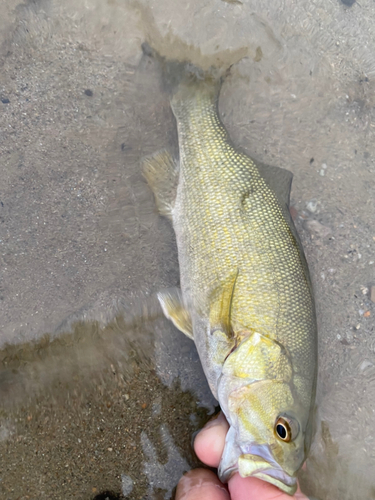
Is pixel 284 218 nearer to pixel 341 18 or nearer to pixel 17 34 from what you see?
pixel 341 18

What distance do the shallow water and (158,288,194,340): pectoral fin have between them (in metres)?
0.13

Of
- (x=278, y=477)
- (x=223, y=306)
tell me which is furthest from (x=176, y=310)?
(x=278, y=477)

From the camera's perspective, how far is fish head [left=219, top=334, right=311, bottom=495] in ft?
6.86

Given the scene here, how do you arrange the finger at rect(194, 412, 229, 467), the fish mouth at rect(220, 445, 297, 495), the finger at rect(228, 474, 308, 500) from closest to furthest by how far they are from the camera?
the fish mouth at rect(220, 445, 297, 495) < the finger at rect(228, 474, 308, 500) < the finger at rect(194, 412, 229, 467)

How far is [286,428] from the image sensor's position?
7.01 ft

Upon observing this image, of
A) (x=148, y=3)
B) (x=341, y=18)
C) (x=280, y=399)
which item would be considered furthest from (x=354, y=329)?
(x=148, y=3)

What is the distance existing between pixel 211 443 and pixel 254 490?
1.28ft

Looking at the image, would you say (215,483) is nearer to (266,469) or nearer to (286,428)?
(266,469)

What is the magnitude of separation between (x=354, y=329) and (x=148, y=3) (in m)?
3.03

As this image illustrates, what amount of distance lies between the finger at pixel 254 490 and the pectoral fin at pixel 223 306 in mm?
892

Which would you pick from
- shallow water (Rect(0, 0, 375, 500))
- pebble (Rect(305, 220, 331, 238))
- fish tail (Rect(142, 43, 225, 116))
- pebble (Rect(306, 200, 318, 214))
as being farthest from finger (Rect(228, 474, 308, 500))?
fish tail (Rect(142, 43, 225, 116))

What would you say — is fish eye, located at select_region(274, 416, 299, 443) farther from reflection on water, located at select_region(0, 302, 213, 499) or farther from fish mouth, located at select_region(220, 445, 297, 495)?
reflection on water, located at select_region(0, 302, 213, 499)

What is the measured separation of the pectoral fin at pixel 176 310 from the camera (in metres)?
2.64

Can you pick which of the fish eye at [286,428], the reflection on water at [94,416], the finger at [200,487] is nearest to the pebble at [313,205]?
the reflection on water at [94,416]
